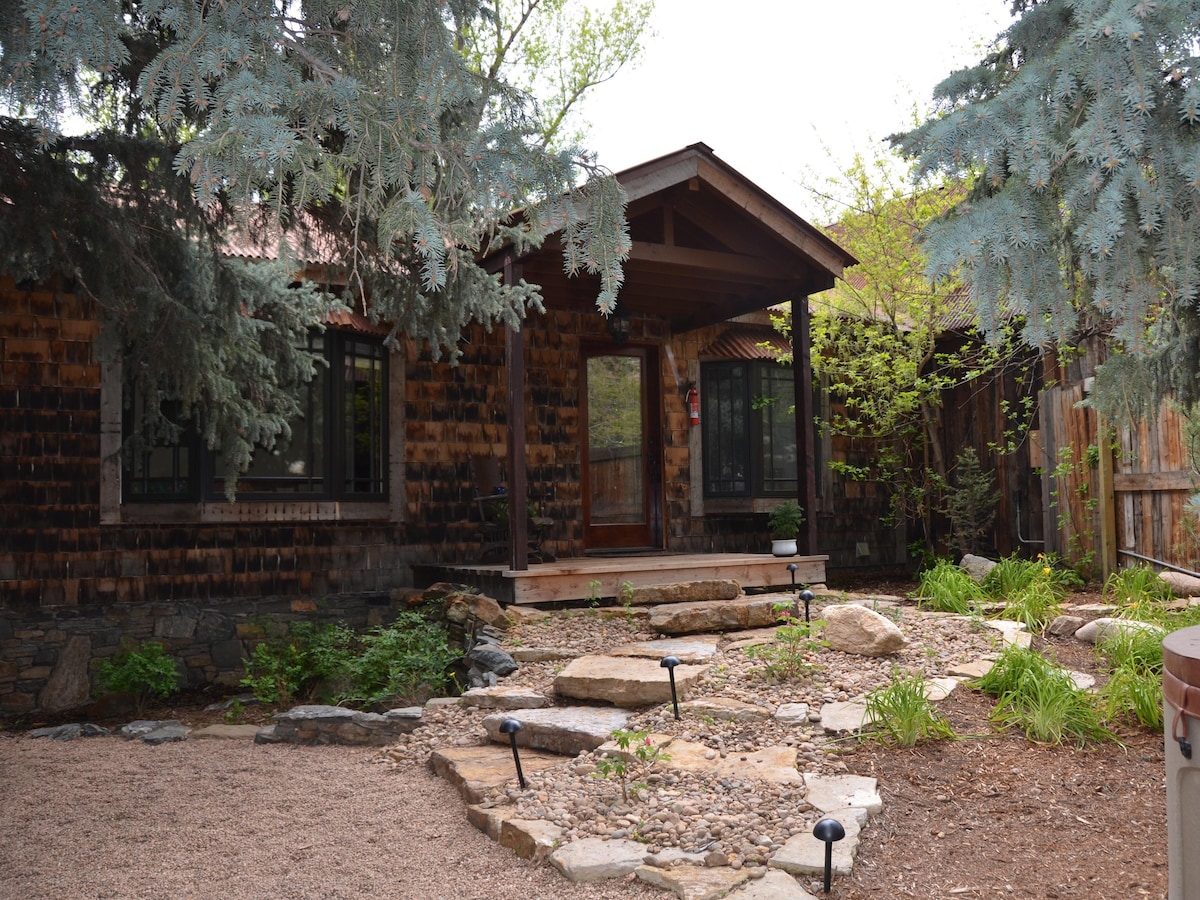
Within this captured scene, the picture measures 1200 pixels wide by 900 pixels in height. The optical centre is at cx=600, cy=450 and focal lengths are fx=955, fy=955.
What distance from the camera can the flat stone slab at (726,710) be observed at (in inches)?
177

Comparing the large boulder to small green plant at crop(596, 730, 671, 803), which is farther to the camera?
the large boulder

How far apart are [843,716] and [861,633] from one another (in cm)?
113

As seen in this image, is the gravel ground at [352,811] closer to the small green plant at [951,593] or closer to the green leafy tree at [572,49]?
the small green plant at [951,593]

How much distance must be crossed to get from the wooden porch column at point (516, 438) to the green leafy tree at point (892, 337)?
14.7 ft

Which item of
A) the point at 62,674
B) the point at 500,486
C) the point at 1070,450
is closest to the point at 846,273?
the point at 1070,450

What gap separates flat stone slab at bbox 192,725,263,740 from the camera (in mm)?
5707

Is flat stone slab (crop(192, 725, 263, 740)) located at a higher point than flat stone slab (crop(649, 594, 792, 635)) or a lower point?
lower

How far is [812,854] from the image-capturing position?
3.12 m

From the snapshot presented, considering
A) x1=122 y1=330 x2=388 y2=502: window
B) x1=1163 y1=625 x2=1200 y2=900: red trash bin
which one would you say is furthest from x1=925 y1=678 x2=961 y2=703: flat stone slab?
x1=122 y1=330 x2=388 y2=502: window

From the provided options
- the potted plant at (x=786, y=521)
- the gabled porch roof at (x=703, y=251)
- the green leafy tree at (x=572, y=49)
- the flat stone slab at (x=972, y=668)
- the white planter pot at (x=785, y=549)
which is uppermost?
the green leafy tree at (x=572, y=49)

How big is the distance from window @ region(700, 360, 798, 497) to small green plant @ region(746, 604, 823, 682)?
15.0ft

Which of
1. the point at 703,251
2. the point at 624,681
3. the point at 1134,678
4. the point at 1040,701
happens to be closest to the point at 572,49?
the point at 703,251

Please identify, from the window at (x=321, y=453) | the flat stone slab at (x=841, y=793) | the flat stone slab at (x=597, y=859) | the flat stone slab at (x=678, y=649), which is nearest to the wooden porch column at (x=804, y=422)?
the flat stone slab at (x=678, y=649)

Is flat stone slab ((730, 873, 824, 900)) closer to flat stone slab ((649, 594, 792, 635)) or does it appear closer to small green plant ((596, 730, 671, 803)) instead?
small green plant ((596, 730, 671, 803))
